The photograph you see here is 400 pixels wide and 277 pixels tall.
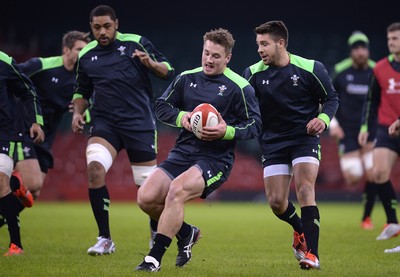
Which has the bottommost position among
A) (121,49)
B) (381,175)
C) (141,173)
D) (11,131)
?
(381,175)

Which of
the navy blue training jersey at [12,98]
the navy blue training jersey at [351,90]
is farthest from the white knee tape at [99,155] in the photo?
the navy blue training jersey at [351,90]

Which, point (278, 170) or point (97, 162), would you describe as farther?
point (97, 162)

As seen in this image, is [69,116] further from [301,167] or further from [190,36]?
[301,167]

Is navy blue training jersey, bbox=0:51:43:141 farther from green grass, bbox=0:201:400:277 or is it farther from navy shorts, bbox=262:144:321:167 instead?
navy shorts, bbox=262:144:321:167

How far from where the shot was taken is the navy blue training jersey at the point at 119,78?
8922mm

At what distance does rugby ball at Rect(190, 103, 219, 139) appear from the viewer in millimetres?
6859

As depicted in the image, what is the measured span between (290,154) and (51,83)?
3.81 meters

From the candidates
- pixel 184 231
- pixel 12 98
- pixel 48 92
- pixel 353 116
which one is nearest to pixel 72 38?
pixel 48 92

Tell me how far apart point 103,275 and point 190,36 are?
73.6ft

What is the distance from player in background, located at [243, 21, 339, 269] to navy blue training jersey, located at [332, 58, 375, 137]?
5.99 meters

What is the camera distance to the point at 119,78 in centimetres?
892

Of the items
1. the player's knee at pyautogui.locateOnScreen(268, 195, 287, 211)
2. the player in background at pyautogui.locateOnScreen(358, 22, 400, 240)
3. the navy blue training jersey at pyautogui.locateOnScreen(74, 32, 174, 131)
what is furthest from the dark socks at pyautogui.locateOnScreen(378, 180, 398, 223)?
the navy blue training jersey at pyautogui.locateOnScreen(74, 32, 174, 131)

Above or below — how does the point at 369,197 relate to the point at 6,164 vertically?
below

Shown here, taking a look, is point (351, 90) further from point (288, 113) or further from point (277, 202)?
point (277, 202)
